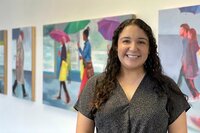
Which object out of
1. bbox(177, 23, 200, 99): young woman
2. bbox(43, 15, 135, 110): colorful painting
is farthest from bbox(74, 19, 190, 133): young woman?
bbox(43, 15, 135, 110): colorful painting

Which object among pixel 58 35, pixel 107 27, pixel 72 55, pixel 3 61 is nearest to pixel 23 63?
pixel 3 61

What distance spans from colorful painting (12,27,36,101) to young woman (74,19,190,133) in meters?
1.66

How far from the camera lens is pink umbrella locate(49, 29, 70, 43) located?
238 centimetres

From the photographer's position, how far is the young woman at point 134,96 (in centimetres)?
114

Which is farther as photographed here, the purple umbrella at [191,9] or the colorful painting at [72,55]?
the colorful painting at [72,55]

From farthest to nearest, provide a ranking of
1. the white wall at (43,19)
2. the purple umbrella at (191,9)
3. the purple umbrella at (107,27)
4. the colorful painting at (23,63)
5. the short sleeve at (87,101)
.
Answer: the colorful painting at (23,63) < the purple umbrella at (107,27) < the white wall at (43,19) < the purple umbrella at (191,9) < the short sleeve at (87,101)

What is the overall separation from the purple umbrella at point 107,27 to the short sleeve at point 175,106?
2.99ft

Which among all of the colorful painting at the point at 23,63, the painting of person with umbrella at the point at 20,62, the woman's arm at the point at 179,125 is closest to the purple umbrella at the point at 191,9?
the woman's arm at the point at 179,125

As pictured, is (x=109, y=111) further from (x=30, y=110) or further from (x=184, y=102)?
(x=30, y=110)

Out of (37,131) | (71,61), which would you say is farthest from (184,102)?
(37,131)

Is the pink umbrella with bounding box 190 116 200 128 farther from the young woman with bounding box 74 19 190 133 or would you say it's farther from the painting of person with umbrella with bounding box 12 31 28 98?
the painting of person with umbrella with bounding box 12 31 28 98

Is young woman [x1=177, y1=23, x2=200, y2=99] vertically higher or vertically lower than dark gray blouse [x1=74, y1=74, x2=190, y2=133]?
higher

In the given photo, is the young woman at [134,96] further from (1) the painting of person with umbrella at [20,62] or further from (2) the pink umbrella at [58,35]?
(1) the painting of person with umbrella at [20,62]

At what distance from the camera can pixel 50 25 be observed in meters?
2.54
